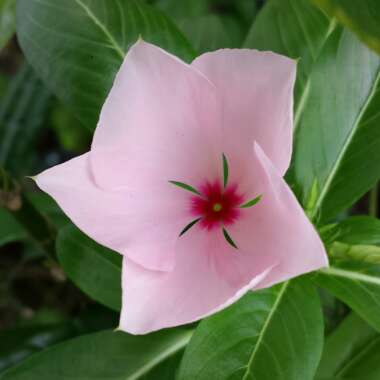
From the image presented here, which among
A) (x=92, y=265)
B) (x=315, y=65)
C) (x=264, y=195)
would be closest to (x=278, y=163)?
(x=264, y=195)

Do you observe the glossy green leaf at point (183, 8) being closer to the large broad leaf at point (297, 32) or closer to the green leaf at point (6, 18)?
the large broad leaf at point (297, 32)

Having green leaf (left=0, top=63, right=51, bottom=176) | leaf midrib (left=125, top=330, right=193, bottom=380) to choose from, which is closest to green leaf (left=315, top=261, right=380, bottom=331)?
leaf midrib (left=125, top=330, right=193, bottom=380)

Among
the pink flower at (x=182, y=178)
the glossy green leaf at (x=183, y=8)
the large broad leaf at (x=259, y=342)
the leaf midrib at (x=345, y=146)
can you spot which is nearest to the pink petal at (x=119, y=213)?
the pink flower at (x=182, y=178)

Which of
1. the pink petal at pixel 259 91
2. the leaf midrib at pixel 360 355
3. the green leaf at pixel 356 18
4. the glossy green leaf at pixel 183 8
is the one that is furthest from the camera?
the glossy green leaf at pixel 183 8

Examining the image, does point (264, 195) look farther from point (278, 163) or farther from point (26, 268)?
point (26, 268)

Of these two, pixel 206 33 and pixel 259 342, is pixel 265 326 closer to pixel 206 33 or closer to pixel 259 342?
pixel 259 342

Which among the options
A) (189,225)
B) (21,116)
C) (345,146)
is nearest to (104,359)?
(189,225)
